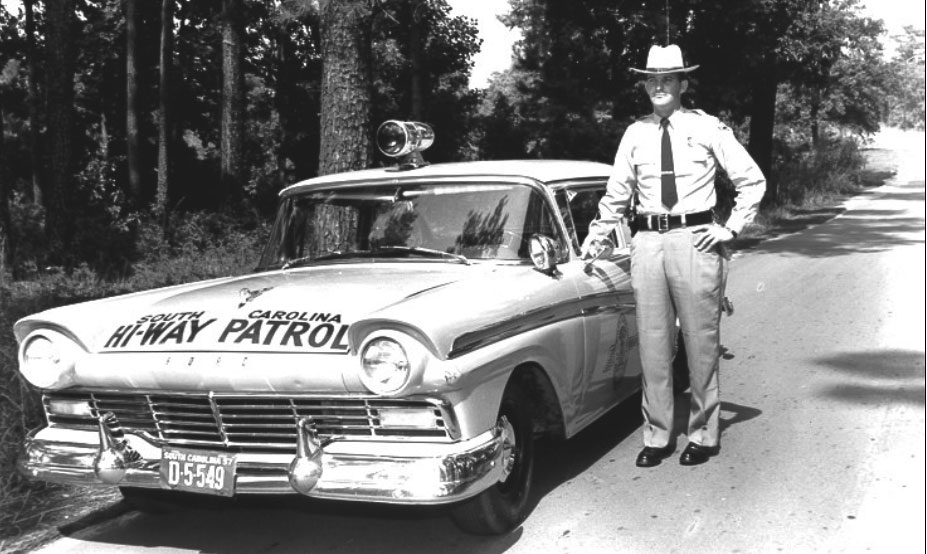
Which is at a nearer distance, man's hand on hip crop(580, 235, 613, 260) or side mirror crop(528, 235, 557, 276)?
side mirror crop(528, 235, 557, 276)

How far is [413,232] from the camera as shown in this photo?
16.6 feet

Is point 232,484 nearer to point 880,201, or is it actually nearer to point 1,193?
point 1,193

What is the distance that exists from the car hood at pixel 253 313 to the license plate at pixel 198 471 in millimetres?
391

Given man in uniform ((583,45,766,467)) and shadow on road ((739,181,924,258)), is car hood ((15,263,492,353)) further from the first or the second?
shadow on road ((739,181,924,258))

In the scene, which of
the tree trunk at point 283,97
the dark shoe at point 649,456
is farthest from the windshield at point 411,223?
the tree trunk at point 283,97

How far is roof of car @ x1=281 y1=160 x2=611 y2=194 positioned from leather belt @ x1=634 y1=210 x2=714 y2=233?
522mm

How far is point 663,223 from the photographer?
Answer: 4844 millimetres

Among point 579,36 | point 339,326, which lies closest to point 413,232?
point 339,326

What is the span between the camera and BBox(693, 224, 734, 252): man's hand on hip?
4738mm

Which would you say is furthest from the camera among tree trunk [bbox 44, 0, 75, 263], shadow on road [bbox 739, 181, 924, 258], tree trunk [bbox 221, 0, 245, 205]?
tree trunk [bbox 221, 0, 245, 205]

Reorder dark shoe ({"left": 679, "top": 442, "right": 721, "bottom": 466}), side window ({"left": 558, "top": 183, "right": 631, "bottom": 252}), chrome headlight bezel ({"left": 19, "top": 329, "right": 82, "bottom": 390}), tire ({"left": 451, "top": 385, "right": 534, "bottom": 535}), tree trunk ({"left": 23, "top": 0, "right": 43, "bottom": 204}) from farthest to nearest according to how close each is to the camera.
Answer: tree trunk ({"left": 23, "top": 0, "right": 43, "bottom": 204}) < side window ({"left": 558, "top": 183, "right": 631, "bottom": 252}) < dark shoe ({"left": 679, "top": 442, "right": 721, "bottom": 466}) < chrome headlight bezel ({"left": 19, "top": 329, "right": 82, "bottom": 390}) < tire ({"left": 451, "top": 385, "right": 534, "bottom": 535})

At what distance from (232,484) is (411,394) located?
29.4 inches

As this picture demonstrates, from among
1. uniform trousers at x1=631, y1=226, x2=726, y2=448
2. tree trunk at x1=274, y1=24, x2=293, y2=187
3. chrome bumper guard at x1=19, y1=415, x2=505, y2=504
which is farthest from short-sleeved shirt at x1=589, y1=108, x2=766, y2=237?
tree trunk at x1=274, y1=24, x2=293, y2=187

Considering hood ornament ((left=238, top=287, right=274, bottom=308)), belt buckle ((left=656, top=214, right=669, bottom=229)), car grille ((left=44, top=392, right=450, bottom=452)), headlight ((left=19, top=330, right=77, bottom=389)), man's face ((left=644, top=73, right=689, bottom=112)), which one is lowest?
car grille ((left=44, top=392, right=450, bottom=452))
